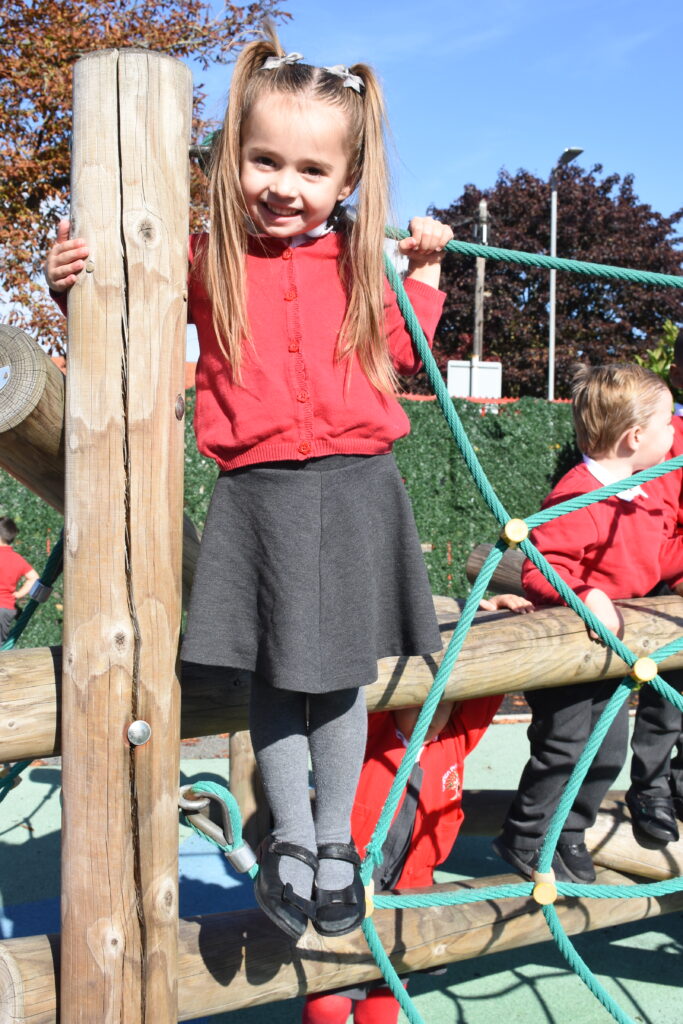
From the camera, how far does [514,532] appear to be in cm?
184

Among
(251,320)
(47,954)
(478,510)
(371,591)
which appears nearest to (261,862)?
(47,954)

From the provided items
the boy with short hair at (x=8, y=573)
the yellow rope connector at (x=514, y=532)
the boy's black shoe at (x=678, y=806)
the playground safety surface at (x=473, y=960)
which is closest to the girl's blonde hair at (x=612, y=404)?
the yellow rope connector at (x=514, y=532)

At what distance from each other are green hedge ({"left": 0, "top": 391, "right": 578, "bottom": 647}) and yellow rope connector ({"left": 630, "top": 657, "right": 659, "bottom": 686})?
5.78 m

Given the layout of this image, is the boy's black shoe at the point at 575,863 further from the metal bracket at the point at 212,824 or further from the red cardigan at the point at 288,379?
the red cardigan at the point at 288,379

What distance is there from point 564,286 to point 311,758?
2879 centimetres

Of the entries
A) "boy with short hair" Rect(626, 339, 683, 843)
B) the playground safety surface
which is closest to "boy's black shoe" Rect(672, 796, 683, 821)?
"boy with short hair" Rect(626, 339, 683, 843)

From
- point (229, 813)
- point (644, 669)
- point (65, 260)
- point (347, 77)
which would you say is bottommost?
point (229, 813)

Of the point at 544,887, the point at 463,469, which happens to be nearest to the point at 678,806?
the point at 544,887

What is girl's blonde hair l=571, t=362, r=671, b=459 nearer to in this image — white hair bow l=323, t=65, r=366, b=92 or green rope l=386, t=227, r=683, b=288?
green rope l=386, t=227, r=683, b=288

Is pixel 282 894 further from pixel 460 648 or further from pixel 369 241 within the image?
pixel 369 241

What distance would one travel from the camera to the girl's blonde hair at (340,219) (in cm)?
157

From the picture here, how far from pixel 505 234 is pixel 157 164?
101 feet

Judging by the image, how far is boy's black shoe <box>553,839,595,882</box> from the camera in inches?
95.2

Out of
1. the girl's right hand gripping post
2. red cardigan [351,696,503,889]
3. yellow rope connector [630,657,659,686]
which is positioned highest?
the girl's right hand gripping post
